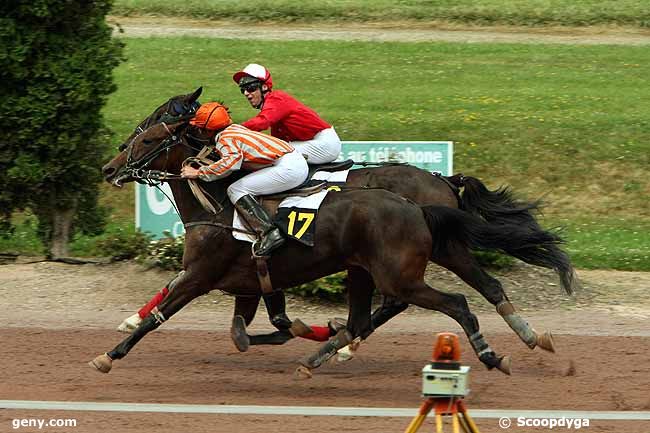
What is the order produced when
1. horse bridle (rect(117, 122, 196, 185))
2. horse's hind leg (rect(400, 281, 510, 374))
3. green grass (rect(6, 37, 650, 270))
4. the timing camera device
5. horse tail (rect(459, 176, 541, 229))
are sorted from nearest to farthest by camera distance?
the timing camera device < horse's hind leg (rect(400, 281, 510, 374)) < horse bridle (rect(117, 122, 196, 185)) < horse tail (rect(459, 176, 541, 229)) < green grass (rect(6, 37, 650, 270))

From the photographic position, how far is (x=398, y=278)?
28.1 ft

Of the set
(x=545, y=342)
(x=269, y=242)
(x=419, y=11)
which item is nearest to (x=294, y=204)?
(x=269, y=242)

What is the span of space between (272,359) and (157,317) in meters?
1.40

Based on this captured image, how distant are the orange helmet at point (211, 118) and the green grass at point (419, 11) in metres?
19.3

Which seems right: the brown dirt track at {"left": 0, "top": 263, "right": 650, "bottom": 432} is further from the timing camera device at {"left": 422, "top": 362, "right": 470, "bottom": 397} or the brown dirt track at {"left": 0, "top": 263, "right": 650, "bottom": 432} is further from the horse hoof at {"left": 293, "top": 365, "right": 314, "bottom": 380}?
the timing camera device at {"left": 422, "top": 362, "right": 470, "bottom": 397}

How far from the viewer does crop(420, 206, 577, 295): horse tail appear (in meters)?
9.00

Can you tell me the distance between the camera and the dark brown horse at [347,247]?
339 inches

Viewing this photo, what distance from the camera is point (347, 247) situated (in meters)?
8.78

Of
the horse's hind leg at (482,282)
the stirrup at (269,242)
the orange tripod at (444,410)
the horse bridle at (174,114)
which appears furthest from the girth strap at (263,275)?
the orange tripod at (444,410)

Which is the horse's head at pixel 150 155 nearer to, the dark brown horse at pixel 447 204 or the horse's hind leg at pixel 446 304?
the dark brown horse at pixel 447 204

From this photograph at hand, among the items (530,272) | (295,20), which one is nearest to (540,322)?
(530,272)

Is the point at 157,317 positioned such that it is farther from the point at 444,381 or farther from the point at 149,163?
the point at 444,381

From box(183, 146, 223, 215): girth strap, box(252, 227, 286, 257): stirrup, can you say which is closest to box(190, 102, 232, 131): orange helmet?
box(183, 146, 223, 215): girth strap

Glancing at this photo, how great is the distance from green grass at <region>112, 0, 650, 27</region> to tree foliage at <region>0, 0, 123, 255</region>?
16.3 m
